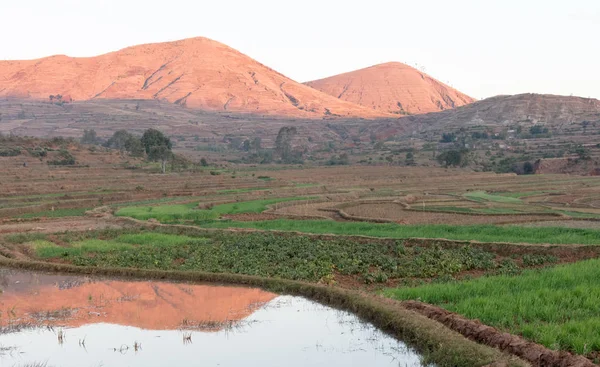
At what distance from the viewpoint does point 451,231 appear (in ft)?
79.1

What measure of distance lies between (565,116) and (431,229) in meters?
128

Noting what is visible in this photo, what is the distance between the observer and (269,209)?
3541cm

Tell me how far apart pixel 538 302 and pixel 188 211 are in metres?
25.0

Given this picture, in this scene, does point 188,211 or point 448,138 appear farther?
point 448,138

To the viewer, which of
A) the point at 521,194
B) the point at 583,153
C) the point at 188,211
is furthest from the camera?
the point at 583,153

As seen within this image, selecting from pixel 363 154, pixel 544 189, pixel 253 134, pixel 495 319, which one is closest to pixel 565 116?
pixel 363 154

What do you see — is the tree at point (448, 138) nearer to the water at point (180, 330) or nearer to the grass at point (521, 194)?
the grass at point (521, 194)

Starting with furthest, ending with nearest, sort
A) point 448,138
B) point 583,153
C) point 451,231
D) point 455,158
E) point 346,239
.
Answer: point 448,138 → point 455,158 → point 583,153 → point 451,231 → point 346,239

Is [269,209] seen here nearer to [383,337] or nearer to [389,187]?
[389,187]

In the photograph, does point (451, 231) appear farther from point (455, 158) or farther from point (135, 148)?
point (135, 148)

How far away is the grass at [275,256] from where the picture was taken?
16.7 m

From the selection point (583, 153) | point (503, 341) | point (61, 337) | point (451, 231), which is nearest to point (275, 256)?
point (451, 231)

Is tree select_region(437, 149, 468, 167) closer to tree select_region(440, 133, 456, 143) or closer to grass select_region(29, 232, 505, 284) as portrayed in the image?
tree select_region(440, 133, 456, 143)

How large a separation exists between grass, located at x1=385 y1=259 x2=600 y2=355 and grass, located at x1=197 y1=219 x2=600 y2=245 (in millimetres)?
6441
